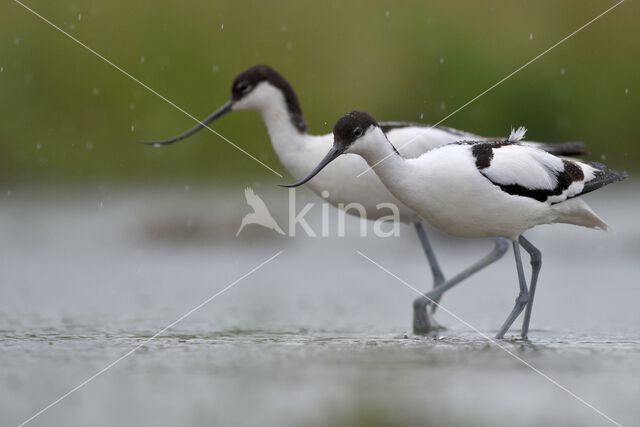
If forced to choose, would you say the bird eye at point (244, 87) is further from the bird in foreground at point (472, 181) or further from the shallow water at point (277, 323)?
the bird in foreground at point (472, 181)

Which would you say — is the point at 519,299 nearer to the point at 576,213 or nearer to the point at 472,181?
the point at 576,213

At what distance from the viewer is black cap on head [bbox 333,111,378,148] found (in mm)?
7422

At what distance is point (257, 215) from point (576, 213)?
6.04 metres

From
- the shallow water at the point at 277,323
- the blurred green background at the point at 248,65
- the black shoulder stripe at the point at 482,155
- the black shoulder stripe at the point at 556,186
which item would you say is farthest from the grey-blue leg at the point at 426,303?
the blurred green background at the point at 248,65

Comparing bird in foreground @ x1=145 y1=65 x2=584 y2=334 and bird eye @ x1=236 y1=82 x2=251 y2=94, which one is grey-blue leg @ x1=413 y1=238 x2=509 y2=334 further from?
bird eye @ x1=236 y1=82 x2=251 y2=94

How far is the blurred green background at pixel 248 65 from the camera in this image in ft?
48.7

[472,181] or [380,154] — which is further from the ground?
[380,154]

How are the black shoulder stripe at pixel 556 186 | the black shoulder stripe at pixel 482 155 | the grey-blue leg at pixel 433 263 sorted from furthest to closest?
the grey-blue leg at pixel 433 263 → the black shoulder stripe at pixel 556 186 → the black shoulder stripe at pixel 482 155

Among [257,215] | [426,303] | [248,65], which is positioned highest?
[248,65]

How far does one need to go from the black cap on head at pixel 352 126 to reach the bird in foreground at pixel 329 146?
1.13 meters

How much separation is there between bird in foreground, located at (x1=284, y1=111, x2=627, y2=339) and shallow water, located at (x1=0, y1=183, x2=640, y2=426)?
69 centimetres

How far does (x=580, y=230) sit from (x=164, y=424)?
855 cm

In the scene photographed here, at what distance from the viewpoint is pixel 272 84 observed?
362 inches

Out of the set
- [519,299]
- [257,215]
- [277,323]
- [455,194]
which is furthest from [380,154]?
[257,215]
